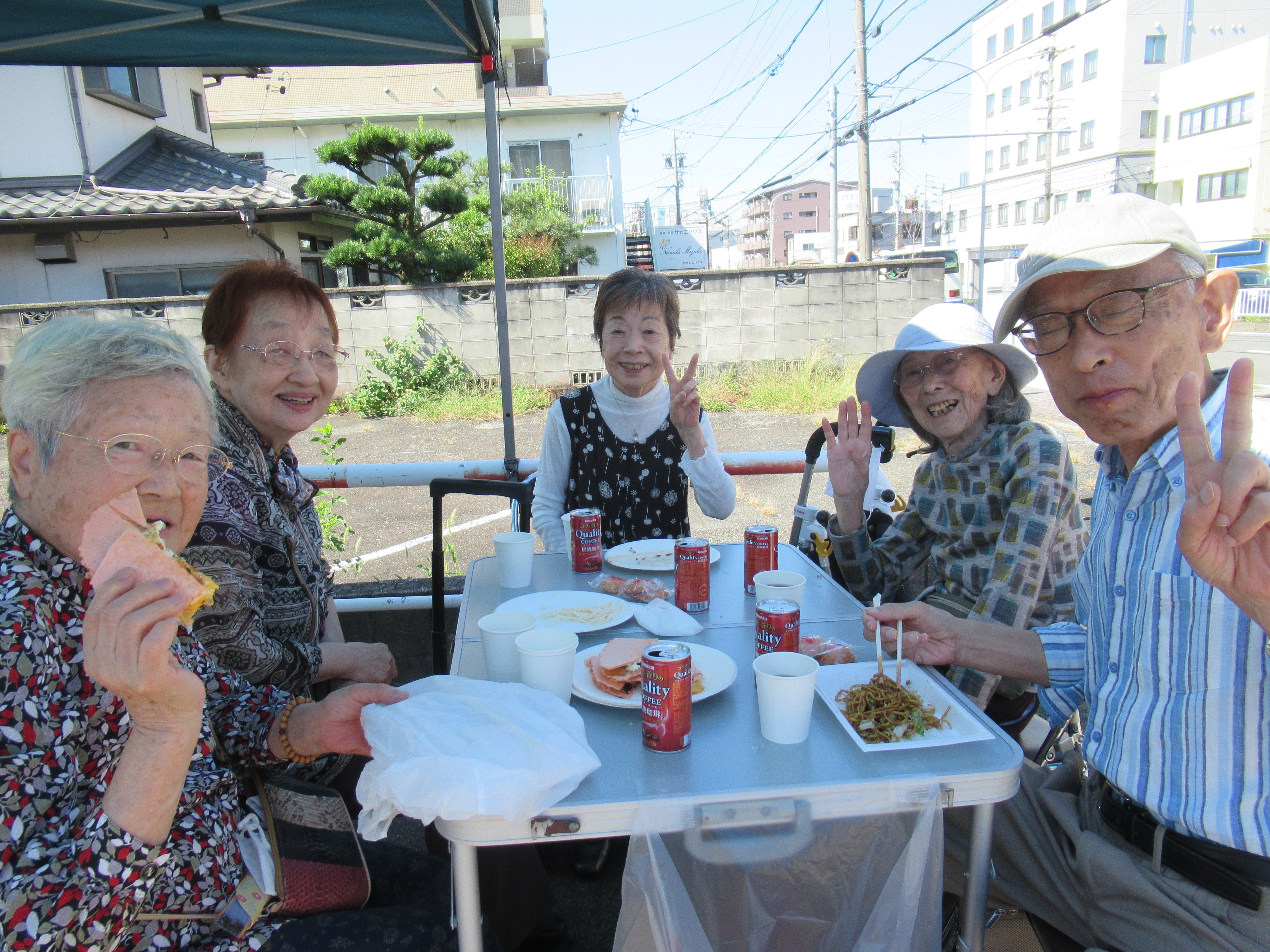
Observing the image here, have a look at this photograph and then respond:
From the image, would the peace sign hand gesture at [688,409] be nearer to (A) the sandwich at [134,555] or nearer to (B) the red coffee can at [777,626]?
(B) the red coffee can at [777,626]

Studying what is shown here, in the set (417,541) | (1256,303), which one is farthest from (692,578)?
(1256,303)

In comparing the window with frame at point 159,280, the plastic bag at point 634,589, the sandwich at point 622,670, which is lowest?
the plastic bag at point 634,589

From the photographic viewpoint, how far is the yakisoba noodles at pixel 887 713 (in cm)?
137

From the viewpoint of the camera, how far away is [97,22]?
10.3ft

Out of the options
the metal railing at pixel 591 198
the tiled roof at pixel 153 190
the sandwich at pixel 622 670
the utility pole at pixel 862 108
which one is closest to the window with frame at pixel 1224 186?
the utility pole at pixel 862 108

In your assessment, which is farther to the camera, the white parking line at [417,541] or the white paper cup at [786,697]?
the white parking line at [417,541]

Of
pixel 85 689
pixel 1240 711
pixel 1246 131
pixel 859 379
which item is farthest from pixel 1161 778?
pixel 1246 131

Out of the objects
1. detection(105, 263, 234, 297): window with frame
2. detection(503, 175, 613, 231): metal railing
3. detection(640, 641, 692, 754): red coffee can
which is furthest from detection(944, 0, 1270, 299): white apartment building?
detection(640, 641, 692, 754): red coffee can

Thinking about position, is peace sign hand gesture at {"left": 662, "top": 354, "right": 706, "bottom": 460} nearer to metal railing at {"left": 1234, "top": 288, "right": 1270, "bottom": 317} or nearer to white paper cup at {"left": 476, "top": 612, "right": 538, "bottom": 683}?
white paper cup at {"left": 476, "top": 612, "right": 538, "bottom": 683}

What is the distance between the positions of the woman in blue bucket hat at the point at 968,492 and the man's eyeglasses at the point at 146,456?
5.96ft

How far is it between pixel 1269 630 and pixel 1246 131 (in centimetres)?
4178

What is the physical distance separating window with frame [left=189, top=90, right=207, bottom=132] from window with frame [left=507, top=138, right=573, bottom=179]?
301 inches

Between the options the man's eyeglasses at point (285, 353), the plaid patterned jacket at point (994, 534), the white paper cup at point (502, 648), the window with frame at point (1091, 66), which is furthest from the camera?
the window with frame at point (1091, 66)

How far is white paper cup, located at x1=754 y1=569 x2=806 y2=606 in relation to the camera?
6.35 feet
